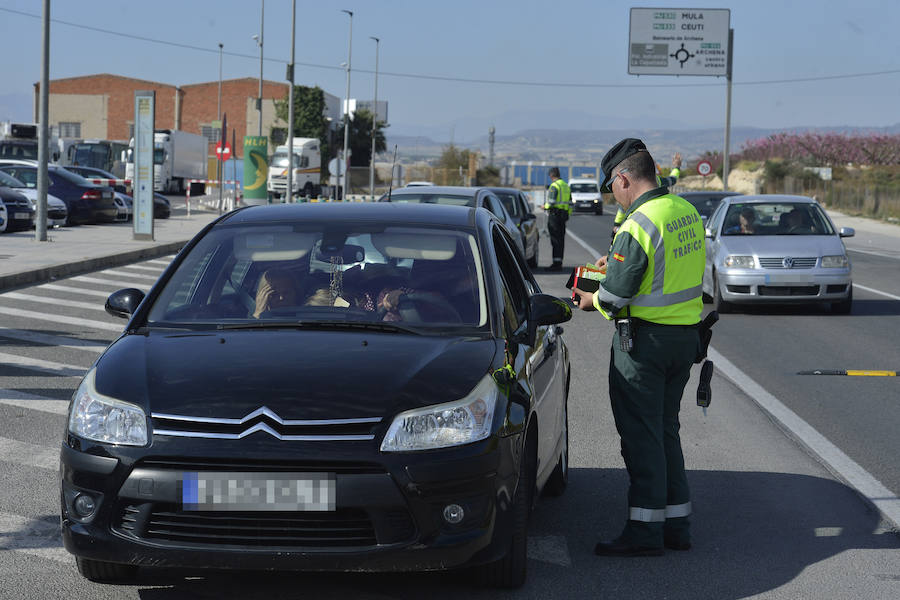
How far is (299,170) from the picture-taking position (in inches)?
2469

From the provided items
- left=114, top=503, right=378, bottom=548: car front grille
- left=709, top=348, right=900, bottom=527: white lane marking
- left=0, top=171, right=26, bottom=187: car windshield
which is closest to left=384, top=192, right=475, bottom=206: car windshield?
left=709, top=348, right=900, bottom=527: white lane marking

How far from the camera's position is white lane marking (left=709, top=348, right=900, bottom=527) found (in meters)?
6.26

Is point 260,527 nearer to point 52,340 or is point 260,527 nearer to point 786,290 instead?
point 52,340

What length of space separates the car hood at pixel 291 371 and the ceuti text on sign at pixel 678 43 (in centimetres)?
5398

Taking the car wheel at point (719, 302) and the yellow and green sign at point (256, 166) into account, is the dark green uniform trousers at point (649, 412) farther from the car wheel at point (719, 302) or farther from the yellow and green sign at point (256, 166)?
the yellow and green sign at point (256, 166)

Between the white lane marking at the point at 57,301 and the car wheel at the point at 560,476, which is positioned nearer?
the car wheel at the point at 560,476

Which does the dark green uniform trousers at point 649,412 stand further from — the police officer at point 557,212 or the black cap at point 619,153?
the police officer at point 557,212

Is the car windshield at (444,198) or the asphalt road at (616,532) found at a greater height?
the car windshield at (444,198)

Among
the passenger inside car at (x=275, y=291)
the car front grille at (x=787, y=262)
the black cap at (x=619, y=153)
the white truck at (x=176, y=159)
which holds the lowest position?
the car front grille at (x=787, y=262)

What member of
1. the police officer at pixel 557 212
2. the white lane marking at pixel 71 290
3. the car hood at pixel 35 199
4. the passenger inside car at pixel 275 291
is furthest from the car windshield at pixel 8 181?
the passenger inside car at pixel 275 291

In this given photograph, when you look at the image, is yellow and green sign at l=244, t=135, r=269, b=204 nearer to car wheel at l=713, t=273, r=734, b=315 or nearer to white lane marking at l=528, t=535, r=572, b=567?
car wheel at l=713, t=273, r=734, b=315

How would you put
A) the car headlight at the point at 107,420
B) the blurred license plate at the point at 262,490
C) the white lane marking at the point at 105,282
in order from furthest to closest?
the white lane marking at the point at 105,282, the car headlight at the point at 107,420, the blurred license plate at the point at 262,490

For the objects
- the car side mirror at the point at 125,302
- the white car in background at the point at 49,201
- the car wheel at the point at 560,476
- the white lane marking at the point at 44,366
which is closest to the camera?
the car side mirror at the point at 125,302

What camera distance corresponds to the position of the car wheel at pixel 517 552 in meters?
4.56
